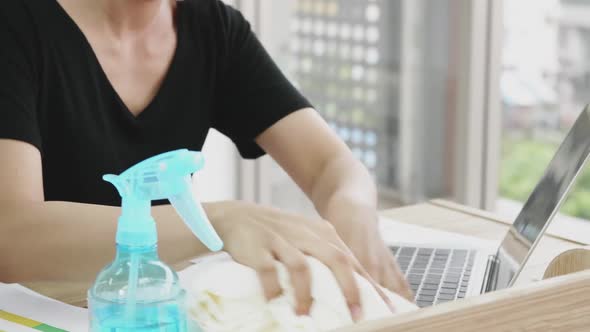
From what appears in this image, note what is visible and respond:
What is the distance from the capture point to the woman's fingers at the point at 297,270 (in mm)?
874

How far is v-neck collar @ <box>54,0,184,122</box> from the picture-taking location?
1555mm

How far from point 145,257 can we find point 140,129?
0.88m

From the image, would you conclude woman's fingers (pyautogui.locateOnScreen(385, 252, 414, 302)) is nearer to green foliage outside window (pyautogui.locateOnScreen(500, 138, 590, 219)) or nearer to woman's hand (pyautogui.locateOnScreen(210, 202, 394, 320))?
woman's hand (pyautogui.locateOnScreen(210, 202, 394, 320))

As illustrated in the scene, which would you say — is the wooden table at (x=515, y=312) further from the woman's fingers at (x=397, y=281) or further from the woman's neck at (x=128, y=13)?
the woman's neck at (x=128, y=13)

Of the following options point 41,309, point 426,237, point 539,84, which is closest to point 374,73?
point 539,84

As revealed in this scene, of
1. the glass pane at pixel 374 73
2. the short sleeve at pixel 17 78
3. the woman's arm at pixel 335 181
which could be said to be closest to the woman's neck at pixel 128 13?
the short sleeve at pixel 17 78

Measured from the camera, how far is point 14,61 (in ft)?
4.78

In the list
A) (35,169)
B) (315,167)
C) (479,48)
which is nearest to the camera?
(35,169)

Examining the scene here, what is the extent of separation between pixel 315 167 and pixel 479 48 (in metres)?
1.91

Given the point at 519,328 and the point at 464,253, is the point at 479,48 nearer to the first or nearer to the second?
the point at 464,253

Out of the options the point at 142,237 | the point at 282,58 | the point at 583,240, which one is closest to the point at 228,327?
the point at 142,237

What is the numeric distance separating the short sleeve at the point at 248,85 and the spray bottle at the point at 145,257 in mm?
966

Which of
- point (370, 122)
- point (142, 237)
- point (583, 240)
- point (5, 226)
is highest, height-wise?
point (142, 237)

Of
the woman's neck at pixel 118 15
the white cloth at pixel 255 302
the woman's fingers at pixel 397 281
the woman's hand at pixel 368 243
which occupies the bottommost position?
the woman's fingers at pixel 397 281
